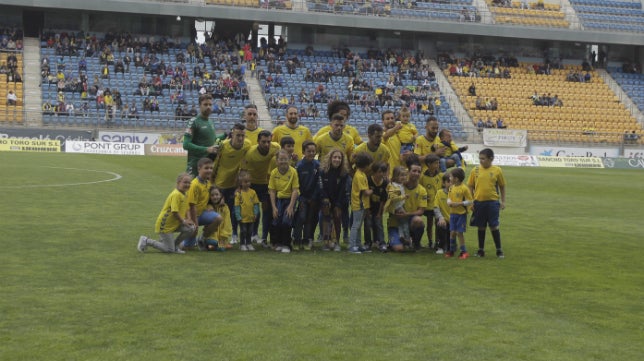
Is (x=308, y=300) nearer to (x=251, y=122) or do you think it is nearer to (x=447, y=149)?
(x=251, y=122)

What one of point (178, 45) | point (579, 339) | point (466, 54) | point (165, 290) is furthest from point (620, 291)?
point (466, 54)

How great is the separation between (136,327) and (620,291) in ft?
17.8

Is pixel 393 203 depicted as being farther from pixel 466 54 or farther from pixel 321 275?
pixel 466 54

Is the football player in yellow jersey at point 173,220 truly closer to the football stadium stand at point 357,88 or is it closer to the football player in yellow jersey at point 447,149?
the football player in yellow jersey at point 447,149

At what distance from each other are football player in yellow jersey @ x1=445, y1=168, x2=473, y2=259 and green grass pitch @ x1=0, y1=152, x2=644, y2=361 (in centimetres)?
42

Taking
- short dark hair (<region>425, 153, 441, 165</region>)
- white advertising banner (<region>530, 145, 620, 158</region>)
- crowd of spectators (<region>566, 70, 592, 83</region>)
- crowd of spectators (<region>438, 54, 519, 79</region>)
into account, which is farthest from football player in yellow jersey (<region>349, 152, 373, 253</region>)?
crowd of spectators (<region>566, 70, 592, 83</region>)


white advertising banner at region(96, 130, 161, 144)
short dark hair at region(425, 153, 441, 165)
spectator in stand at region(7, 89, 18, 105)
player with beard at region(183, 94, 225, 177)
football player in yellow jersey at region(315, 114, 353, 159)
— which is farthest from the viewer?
spectator in stand at region(7, 89, 18, 105)

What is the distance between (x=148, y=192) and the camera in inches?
842

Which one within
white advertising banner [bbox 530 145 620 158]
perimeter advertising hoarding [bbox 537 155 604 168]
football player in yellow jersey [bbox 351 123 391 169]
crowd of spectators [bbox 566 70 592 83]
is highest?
crowd of spectators [bbox 566 70 592 83]

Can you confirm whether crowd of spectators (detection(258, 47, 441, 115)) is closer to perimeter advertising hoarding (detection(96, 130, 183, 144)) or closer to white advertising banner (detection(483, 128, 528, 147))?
white advertising banner (detection(483, 128, 528, 147))

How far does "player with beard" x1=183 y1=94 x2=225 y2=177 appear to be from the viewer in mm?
11875

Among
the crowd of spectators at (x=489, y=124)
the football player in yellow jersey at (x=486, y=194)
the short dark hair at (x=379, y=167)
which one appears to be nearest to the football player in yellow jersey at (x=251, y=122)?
the short dark hair at (x=379, y=167)

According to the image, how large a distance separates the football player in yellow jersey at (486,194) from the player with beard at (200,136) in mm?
3608

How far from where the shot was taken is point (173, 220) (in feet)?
37.3
